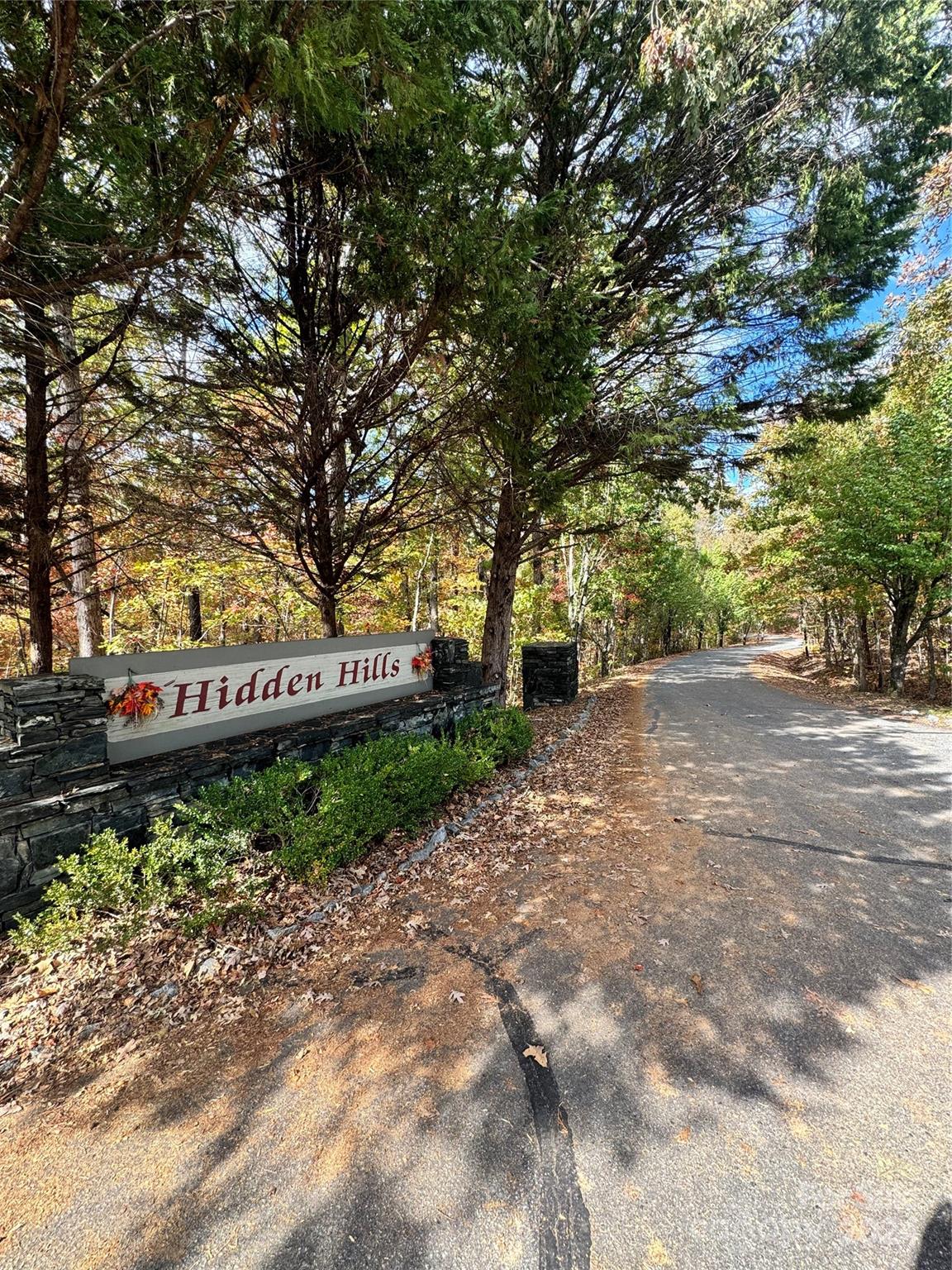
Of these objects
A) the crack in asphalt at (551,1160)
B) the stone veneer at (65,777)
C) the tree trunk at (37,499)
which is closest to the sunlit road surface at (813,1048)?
the crack in asphalt at (551,1160)

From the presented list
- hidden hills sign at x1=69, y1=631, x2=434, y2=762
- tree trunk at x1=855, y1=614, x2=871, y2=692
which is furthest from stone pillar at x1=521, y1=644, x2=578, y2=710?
tree trunk at x1=855, y1=614, x2=871, y2=692

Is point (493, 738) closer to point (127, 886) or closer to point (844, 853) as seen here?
point (844, 853)

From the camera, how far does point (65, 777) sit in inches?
121

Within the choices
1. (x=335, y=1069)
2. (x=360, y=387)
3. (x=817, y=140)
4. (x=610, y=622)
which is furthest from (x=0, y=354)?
(x=610, y=622)

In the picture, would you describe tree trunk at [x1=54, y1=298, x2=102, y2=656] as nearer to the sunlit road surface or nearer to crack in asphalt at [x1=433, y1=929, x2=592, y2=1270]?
crack in asphalt at [x1=433, y1=929, x2=592, y2=1270]

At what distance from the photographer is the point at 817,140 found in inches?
237

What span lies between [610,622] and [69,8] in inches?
752

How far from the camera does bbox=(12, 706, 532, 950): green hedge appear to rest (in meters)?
2.73

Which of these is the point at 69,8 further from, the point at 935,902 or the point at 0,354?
the point at 935,902

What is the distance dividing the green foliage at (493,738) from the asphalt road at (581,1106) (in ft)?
6.93

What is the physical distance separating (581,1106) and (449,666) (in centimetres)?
540

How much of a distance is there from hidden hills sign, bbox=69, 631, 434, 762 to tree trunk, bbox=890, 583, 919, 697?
12.1 metres

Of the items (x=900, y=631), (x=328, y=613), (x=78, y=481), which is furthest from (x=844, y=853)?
(x=900, y=631)

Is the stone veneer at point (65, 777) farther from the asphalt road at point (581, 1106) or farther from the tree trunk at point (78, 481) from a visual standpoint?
the tree trunk at point (78, 481)
